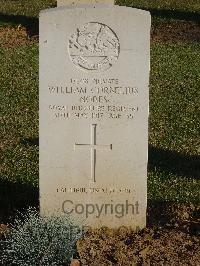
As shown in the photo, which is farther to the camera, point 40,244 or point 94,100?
point 94,100

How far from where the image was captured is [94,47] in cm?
509

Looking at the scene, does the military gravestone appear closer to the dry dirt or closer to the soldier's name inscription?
the soldier's name inscription

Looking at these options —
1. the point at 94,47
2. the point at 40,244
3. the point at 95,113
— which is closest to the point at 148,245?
the point at 40,244

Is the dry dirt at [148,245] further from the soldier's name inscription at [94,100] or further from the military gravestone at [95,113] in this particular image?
the soldier's name inscription at [94,100]

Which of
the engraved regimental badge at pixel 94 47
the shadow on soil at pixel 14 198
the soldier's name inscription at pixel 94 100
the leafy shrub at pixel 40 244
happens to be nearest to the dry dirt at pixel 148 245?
the leafy shrub at pixel 40 244

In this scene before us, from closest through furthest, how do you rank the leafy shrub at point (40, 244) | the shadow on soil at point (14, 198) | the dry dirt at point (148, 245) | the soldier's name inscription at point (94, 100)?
the leafy shrub at point (40, 244), the dry dirt at point (148, 245), the soldier's name inscription at point (94, 100), the shadow on soil at point (14, 198)

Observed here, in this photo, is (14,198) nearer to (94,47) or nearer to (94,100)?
(94,100)

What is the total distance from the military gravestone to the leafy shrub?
16.5 inches

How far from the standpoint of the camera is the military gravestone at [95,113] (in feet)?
16.5

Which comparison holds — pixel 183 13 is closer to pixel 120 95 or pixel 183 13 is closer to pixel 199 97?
pixel 199 97

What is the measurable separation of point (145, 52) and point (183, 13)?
13254mm

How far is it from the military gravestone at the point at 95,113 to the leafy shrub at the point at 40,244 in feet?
1.37

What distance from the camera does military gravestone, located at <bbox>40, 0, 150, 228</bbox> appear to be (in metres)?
5.03

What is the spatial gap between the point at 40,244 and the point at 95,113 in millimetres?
1167
